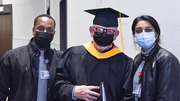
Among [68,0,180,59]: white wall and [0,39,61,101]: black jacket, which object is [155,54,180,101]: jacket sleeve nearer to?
[68,0,180,59]: white wall

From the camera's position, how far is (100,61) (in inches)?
78.1

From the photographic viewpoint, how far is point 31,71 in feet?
6.63

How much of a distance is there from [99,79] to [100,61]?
190 mm

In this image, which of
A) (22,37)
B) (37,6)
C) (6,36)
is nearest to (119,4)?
(37,6)

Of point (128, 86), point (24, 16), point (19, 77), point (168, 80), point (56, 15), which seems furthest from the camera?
point (24, 16)

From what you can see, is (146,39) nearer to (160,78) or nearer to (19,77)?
(160,78)

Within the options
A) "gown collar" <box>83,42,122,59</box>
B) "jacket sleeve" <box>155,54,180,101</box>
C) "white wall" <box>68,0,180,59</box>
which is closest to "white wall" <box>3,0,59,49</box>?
"white wall" <box>68,0,180,59</box>

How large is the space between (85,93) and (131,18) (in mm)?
1656

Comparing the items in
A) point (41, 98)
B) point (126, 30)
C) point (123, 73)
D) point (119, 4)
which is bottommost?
point (41, 98)

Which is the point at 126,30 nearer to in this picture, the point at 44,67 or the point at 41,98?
the point at 44,67

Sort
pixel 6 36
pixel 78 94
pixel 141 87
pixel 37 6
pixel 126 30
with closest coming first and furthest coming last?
1. pixel 78 94
2. pixel 141 87
3. pixel 126 30
4. pixel 37 6
5. pixel 6 36

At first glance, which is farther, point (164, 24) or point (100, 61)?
point (164, 24)

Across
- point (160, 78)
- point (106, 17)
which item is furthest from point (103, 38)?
point (160, 78)

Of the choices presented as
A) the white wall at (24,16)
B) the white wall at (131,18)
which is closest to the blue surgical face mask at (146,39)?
the white wall at (131,18)
